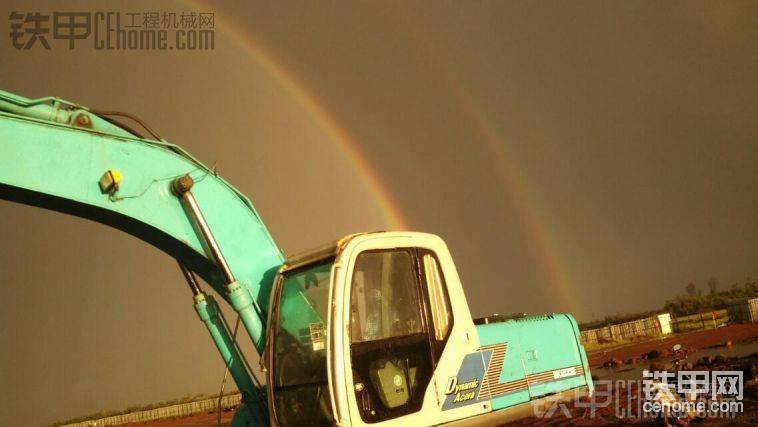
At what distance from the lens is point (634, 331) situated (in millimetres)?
43562

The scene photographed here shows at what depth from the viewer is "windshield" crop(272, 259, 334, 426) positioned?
4.89 metres

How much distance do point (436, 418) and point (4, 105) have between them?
416 centimetres

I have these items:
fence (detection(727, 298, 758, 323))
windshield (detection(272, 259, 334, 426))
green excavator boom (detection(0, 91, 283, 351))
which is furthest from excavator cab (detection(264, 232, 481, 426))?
fence (detection(727, 298, 758, 323))

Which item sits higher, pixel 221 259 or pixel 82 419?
pixel 221 259

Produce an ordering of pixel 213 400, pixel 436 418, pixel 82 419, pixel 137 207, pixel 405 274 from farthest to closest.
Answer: pixel 82 419 < pixel 213 400 < pixel 405 274 < pixel 436 418 < pixel 137 207

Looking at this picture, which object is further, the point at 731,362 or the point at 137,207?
the point at 731,362

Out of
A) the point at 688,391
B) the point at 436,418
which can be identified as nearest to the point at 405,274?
the point at 436,418

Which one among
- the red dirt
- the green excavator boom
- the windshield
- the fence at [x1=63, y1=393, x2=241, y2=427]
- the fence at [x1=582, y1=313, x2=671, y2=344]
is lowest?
the fence at [x1=63, y1=393, x2=241, y2=427]

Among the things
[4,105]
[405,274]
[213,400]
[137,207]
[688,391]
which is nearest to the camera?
[4,105]

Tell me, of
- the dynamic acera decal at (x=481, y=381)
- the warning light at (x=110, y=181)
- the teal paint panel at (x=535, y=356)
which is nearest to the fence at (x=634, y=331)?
the teal paint panel at (x=535, y=356)

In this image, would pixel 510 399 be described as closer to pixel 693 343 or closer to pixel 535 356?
pixel 535 356

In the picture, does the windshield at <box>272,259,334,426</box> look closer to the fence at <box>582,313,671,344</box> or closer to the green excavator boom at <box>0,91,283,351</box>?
the green excavator boom at <box>0,91,283,351</box>

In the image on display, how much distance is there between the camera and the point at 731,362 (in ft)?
44.7

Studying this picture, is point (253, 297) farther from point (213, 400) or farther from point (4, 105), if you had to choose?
point (213, 400)
